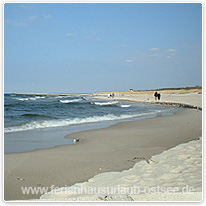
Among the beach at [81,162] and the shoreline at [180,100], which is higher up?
the shoreline at [180,100]

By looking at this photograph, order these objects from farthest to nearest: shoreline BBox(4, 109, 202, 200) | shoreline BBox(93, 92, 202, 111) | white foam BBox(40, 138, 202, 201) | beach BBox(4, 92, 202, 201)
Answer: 1. shoreline BBox(93, 92, 202, 111)
2. shoreline BBox(4, 109, 202, 200)
3. beach BBox(4, 92, 202, 201)
4. white foam BBox(40, 138, 202, 201)

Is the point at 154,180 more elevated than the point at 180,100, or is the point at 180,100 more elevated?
the point at 180,100

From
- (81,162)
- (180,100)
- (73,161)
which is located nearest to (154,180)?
(81,162)

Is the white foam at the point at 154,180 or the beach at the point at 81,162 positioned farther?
the beach at the point at 81,162

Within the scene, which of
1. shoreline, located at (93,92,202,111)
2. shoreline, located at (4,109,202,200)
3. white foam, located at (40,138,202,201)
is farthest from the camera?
Answer: shoreline, located at (93,92,202,111)

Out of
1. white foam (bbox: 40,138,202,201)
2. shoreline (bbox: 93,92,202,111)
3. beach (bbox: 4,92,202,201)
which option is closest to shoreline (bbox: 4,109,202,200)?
beach (bbox: 4,92,202,201)

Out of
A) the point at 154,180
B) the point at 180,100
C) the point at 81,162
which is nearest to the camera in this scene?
the point at 154,180

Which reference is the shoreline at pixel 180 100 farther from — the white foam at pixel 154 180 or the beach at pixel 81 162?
the white foam at pixel 154 180

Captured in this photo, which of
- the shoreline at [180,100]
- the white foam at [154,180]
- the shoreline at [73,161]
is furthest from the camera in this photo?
the shoreline at [180,100]

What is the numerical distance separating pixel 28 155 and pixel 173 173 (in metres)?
3.58

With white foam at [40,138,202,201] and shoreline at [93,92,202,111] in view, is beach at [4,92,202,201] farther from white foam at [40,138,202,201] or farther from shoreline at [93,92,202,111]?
shoreline at [93,92,202,111]

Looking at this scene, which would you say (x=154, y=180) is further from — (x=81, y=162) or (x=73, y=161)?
(x=73, y=161)

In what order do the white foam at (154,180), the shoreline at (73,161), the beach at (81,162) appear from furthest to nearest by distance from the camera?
the shoreline at (73,161), the beach at (81,162), the white foam at (154,180)

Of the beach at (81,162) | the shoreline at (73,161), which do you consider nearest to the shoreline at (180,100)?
the beach at (81,162)
